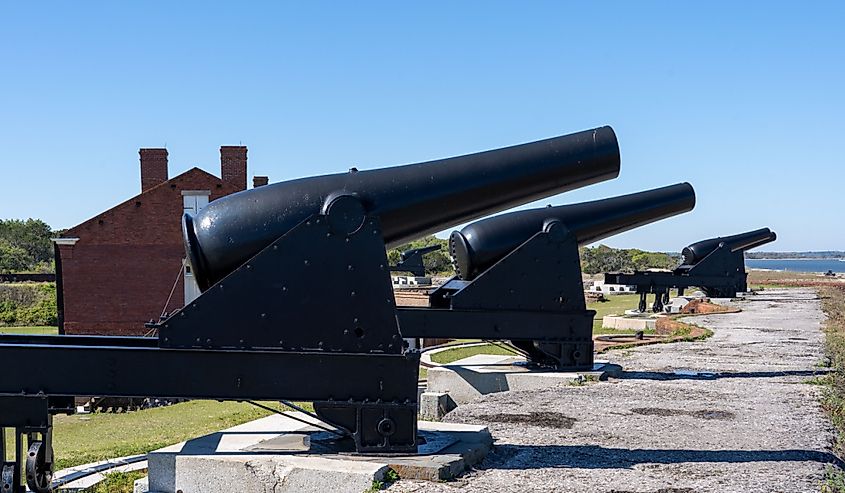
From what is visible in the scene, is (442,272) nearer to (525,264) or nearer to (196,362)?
(525,264)

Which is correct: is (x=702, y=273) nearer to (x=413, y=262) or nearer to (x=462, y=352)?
(x=462, y=352)

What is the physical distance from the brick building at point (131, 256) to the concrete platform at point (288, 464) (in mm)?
21714

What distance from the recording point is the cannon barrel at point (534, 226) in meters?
8.16

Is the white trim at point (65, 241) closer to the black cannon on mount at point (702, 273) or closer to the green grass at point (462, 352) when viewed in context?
the green grass at point (462, 352)

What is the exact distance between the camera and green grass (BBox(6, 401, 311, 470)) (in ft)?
24.1

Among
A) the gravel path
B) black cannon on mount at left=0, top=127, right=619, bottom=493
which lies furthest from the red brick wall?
black cannon on mount at left=0, top=127, right=619, bottom=493

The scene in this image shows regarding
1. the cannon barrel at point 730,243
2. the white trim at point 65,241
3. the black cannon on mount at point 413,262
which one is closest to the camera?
the cannon barrel at point 730,243

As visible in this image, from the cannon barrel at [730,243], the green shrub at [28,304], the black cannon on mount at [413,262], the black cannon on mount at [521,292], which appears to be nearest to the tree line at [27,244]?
the green shrub at [28,304]

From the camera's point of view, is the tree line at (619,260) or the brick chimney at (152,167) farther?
the tree line at (619,260)

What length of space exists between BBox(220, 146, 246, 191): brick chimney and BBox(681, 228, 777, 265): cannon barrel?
12.9 m

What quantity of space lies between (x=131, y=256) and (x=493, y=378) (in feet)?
65.6

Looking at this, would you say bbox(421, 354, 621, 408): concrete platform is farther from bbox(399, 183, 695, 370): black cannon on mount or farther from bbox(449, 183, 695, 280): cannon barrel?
bbox(449, 183, 695, 280): cannon barrel

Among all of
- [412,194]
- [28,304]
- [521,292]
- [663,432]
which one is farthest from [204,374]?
[28,304]

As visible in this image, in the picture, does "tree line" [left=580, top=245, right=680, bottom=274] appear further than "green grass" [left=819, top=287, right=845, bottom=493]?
Yes
